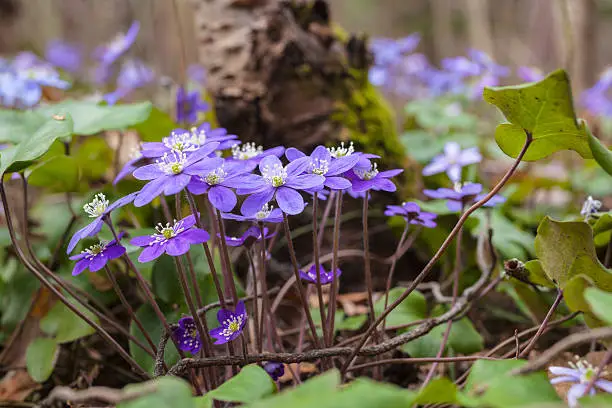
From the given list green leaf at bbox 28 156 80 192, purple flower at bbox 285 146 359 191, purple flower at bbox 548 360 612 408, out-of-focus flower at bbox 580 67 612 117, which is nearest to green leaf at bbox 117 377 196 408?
purple flower at bbox 285 146 359 191

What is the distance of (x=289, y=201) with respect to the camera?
0.71 metres

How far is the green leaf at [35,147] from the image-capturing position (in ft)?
2.62

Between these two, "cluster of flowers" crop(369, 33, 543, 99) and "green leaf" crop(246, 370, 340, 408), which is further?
"cluster of flowers" crop(369, 33, 543, 99)

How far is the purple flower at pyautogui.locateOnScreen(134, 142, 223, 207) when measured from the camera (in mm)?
676

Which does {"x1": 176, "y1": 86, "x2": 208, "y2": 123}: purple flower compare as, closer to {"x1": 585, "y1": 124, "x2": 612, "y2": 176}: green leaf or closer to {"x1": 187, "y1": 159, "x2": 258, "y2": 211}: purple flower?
{"x1": 187, "y1": 159, "x2": 258, "y2": 211}: purple flower

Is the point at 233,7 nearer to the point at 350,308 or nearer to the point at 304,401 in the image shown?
the point at 350,308

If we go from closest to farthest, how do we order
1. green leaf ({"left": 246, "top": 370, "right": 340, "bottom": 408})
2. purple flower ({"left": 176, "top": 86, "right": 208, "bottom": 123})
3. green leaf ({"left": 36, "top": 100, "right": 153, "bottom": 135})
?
green leaf ({"left": 246, "top": 370, "right": 340, "bottom": 408}), green leaf ({"left": 36, "top": 100, "right": 153, "bottom": 135}), purple flower ({"left": 176, "top": 86, "right": 208, "bottom": 123})

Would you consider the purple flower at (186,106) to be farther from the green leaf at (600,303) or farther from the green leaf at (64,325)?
the green leaf at (600,303)

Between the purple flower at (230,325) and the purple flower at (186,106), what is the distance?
92 centimetres

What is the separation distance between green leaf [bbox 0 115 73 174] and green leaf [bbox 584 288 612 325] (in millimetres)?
762

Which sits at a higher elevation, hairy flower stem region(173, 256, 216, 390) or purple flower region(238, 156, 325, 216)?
purple flower region(238, 156, 325, 216)

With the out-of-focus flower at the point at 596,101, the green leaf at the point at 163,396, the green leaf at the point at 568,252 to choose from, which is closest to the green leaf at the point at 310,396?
the green leaf at the point at 163,396

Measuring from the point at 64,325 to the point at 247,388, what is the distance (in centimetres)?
68

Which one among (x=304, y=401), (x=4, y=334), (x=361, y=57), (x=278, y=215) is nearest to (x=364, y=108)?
(x=361, y=57)
